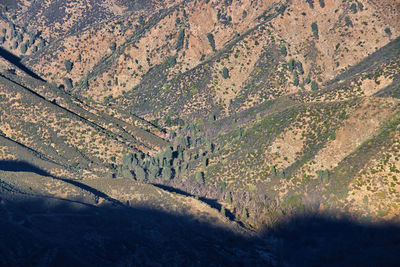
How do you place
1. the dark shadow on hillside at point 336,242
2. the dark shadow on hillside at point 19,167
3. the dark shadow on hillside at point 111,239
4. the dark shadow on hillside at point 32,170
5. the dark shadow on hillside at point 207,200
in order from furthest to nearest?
the dark shadow on hillside at point 19,167 < the dark shadow on hillside at point 32,170 < the dark shadow on hillside at point 207,200 < the dark shadow on hillside at point 336,242 < the dark shadow on hillside at point 111,239

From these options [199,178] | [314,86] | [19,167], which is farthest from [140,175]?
[314,86]

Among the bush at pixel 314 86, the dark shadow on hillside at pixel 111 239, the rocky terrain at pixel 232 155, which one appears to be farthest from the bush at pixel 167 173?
the bush at pixel 314 86

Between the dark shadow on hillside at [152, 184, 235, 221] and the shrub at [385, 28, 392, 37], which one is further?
the shrub at [385, 28, 392, 37]

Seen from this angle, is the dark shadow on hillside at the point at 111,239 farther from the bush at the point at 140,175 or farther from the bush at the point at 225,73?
the bush at the point at 225,73

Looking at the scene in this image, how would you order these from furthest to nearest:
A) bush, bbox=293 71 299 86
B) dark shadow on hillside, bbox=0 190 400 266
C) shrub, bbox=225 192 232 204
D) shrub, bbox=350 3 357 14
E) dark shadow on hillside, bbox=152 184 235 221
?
shrub, bbox=350 3 357 14 → bush, bbox=293 71 299 86 → shrub, bbox=225 192 232 204 → dark shadow on hillside, bbox=152 184 235 221 → dark shadow on hillside, bbox=0 190 400 266

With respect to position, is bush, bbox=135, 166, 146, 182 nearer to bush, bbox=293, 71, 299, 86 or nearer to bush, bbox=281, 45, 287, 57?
bush, bbox=293, 71, 299, 86

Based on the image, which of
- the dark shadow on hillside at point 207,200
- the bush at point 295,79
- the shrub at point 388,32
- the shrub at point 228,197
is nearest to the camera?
the dark shadow on hillside at point 207,200

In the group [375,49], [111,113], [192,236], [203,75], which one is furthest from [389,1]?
[192,236]

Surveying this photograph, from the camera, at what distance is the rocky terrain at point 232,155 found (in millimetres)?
126750

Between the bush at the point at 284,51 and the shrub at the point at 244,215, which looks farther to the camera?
the bush at the point at 284,51

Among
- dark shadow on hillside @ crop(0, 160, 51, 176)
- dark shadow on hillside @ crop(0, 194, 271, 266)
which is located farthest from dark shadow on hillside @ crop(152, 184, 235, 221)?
dark shadow on hillside @ crop(0, 160, 51, 176)

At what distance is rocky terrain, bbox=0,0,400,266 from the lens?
126750mm

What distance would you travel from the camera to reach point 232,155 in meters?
158

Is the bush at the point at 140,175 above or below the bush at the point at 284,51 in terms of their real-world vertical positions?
below
